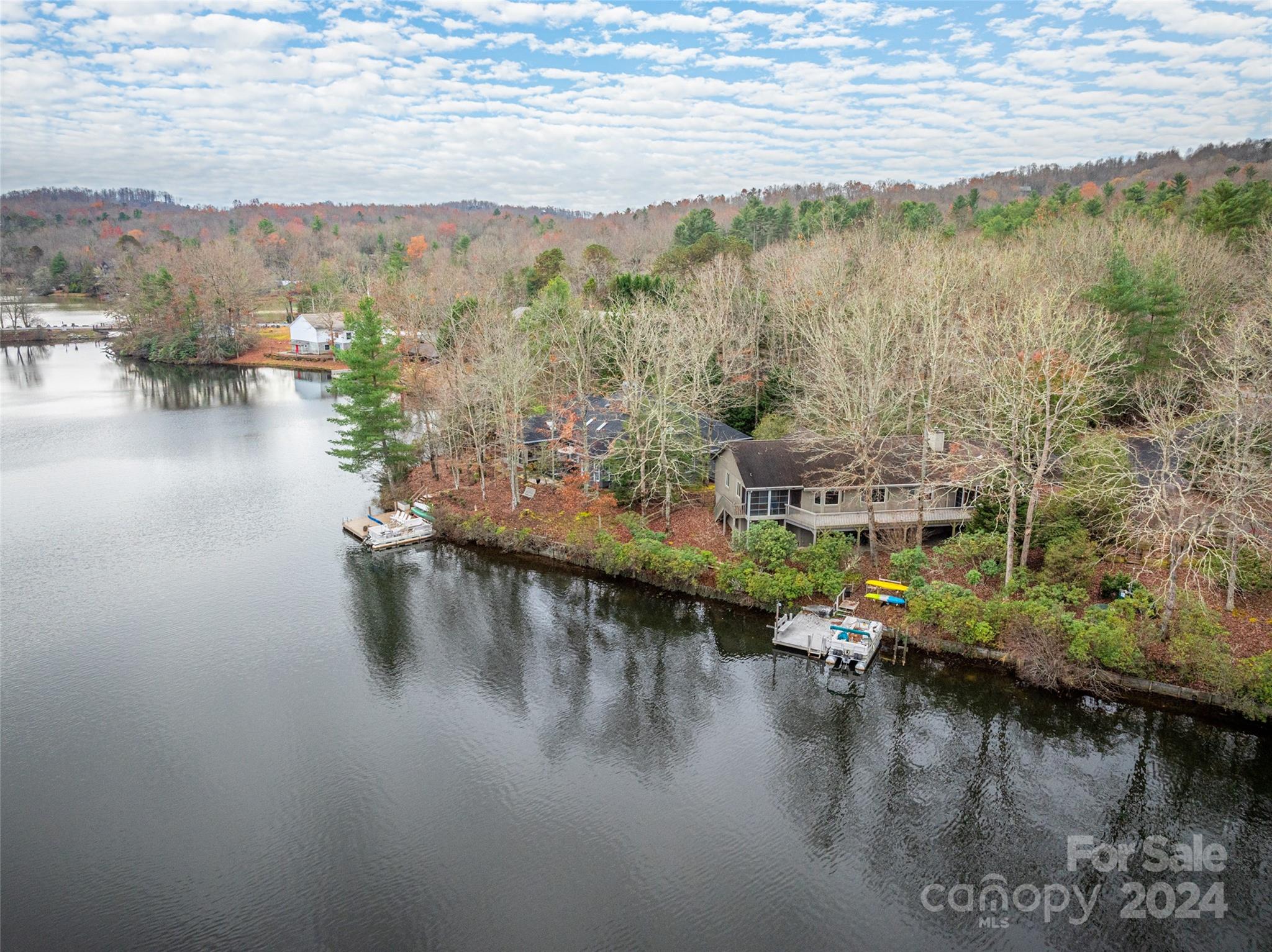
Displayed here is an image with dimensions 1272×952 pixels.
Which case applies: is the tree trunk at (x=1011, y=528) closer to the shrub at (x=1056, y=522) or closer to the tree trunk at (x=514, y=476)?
the shrub at (x=1056, y=522)

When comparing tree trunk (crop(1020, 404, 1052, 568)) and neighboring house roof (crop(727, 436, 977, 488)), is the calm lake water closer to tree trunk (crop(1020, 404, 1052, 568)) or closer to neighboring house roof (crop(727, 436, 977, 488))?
tree trunk (crop(1020, 404, 1052, 568))

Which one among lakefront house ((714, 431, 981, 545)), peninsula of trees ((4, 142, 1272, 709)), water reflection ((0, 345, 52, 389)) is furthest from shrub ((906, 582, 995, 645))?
water reflection ((0, 345, 52, 389))

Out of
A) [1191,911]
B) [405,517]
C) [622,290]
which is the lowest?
[1191,911]

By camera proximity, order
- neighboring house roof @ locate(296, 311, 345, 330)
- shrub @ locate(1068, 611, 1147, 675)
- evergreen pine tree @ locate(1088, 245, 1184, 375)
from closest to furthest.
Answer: shrub @ locate(1068, 611, 1147, 675) < evergreen pine tree @ locate(1088, 245, 1184, 375) < neighboring house roof @ locate(296, 311, 345, 330)

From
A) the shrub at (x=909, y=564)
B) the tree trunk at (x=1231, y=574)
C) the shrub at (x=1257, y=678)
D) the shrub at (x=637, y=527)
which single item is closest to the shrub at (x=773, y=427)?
the shrub at (x=637, y=527)

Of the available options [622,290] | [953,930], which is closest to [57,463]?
[622,290]

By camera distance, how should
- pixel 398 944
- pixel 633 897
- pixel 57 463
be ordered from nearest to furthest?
pixel 398 944, pixel 633 897, pixel 57 463

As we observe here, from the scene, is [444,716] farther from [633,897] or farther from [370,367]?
[370,367]
